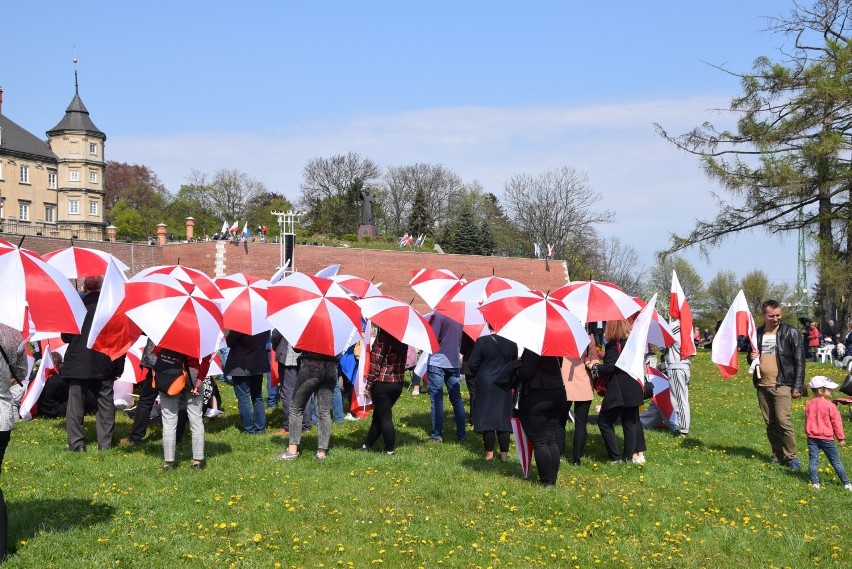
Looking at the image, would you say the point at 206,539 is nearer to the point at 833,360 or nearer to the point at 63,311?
the point at 63,311

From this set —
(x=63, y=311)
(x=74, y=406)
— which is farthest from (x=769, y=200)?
(x=63, y=311)

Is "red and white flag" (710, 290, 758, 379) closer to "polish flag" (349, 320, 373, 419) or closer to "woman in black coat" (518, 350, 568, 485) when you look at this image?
"woman in black coat" (518, 350, 568, 485)

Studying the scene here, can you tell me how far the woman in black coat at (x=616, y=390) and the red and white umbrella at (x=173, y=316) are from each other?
4.35 m

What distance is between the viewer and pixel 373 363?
9477 millimetres

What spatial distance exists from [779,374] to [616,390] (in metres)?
1.95

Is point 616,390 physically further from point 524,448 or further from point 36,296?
point 36,296

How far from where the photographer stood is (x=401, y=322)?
9.20 metres

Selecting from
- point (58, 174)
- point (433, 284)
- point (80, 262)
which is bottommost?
point (433, 284)

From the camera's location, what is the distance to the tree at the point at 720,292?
71.4 m

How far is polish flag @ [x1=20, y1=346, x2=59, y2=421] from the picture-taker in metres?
11.7

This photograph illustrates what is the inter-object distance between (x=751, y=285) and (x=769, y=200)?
4325cm

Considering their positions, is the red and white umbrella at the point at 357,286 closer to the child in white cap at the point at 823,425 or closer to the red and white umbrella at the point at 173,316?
the red and white umbrella at the point at 173,316

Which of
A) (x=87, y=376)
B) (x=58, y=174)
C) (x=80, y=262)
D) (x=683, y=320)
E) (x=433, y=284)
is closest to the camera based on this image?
(x=87, y=376)

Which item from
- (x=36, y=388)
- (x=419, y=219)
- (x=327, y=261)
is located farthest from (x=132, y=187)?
(x=36, y=388)
